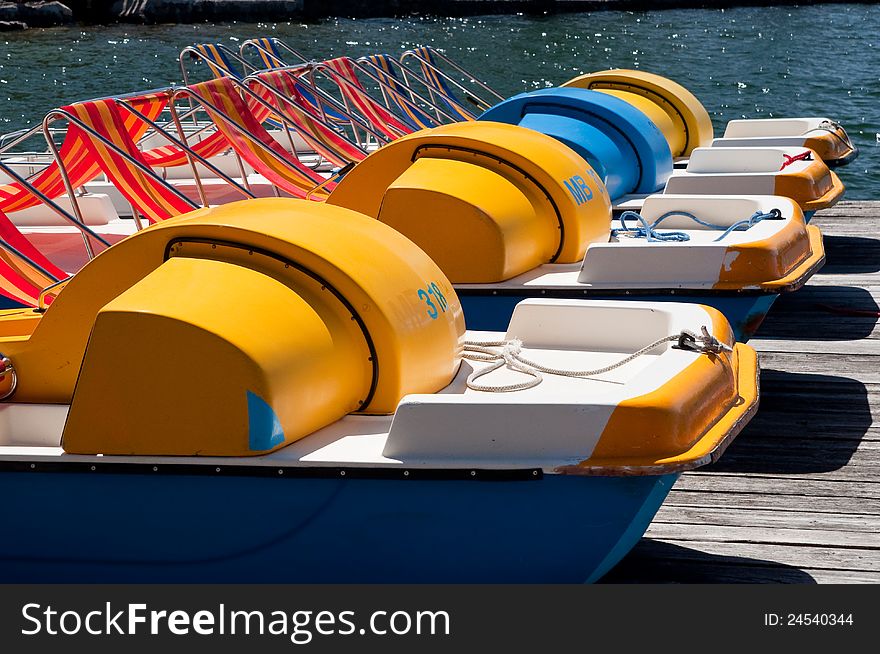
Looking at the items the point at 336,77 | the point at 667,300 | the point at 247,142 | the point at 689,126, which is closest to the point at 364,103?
the point at 336,77

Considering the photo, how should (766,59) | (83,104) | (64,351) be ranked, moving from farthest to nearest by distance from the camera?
(766,59), (83,104), (64,351)

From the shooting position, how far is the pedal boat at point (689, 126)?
310 inches

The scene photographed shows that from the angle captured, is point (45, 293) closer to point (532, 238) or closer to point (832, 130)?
point (532, 238)

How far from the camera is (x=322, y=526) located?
10.6 ft

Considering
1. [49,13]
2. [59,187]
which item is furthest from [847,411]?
[49,13]

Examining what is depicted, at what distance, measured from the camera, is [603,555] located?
321 centimetres

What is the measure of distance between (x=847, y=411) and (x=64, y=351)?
9.19 feet

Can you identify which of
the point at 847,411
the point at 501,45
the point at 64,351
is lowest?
the point at 501,45

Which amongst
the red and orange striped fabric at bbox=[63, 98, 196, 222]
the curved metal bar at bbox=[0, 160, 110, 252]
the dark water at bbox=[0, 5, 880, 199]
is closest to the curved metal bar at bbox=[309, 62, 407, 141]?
the red and orange striped fabric at bbox=[63, 98, 196, 222]

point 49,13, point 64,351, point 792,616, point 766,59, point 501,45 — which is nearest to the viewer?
point 792,616

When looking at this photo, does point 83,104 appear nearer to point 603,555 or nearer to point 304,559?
point 304,559

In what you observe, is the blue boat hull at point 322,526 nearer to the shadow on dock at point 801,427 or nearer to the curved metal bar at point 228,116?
the shadow on dock at point 801,427

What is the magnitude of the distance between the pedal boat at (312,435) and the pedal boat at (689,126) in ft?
15.2

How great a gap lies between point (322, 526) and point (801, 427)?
2134mm
